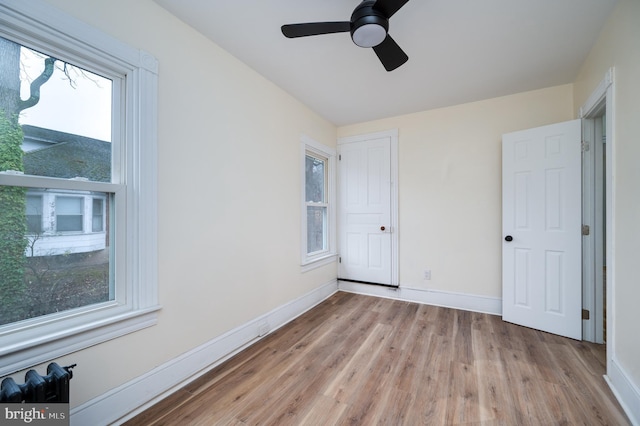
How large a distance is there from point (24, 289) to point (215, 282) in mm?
1043

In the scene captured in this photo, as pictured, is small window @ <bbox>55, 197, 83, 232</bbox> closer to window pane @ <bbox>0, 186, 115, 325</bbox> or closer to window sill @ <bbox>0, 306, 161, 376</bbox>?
window pane @ <bbox>0, 186, 115, 325</bbox>

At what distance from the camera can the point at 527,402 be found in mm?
1644

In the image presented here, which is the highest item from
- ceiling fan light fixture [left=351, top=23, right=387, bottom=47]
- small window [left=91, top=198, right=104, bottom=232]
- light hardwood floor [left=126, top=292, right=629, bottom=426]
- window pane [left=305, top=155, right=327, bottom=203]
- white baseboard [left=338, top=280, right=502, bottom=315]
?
ceiling fan light fixture [left=351, top=23, right=387, bottom=47]

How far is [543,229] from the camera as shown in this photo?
264cm

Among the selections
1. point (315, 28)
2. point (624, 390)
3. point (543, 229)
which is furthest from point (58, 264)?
point (543, 229)

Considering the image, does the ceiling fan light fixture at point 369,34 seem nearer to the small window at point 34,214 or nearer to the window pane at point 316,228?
the small window at point 34,214

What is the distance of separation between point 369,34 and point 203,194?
1590 mm

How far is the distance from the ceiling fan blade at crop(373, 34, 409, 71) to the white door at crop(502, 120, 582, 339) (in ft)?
6.18

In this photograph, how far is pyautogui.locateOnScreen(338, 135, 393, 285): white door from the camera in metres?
3.70

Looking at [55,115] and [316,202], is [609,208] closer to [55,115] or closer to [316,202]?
[316,202]

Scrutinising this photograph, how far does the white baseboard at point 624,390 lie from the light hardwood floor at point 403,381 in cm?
5

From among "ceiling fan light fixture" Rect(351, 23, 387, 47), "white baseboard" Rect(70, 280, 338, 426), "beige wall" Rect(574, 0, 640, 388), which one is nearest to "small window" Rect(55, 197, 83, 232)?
"white baseboard" Rect(70, 280, 338, 426)

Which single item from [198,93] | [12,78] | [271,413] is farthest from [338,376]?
[12,78]

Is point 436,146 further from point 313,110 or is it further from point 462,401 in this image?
point 462,401
